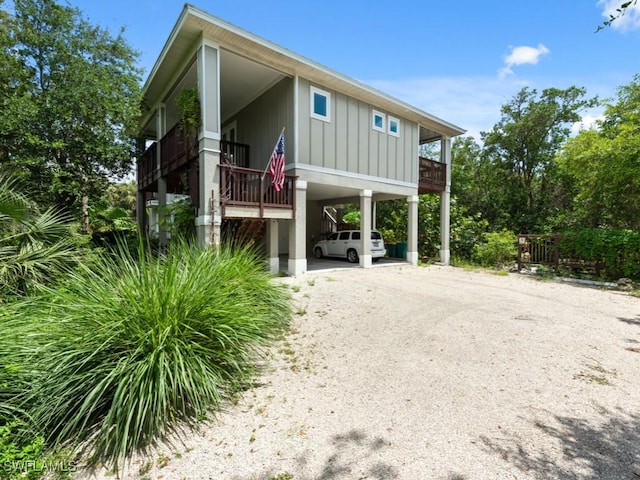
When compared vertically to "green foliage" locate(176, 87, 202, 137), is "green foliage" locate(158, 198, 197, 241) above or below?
below

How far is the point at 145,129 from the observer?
16.2 m

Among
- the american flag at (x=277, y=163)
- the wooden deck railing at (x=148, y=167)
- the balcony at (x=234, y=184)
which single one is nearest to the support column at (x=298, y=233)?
the balcony at (x=234, y=184)

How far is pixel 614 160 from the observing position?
11.4m

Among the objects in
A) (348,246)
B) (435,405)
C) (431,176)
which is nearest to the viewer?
(435,405)

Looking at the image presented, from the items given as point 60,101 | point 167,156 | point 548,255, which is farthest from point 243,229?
point 548,255

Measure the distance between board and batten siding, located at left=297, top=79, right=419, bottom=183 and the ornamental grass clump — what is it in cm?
768

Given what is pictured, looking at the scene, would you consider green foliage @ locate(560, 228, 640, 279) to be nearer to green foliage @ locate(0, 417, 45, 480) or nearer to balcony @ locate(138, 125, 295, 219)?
balcony @ locate(138, 125, 295, 219)

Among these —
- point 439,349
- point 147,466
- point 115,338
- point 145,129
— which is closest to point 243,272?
point 115,338

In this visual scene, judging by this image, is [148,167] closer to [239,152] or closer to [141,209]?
[141,209]

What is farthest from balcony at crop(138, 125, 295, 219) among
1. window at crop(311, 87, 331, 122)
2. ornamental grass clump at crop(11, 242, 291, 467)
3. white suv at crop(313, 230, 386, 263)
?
white suv at crop(313, 230, 386, 263)

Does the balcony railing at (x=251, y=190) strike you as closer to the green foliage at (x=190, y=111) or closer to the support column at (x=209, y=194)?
the support column at (x=209, y=194)

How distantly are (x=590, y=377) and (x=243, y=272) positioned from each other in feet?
Answer: 16.0

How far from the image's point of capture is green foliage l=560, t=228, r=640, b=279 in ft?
33.8

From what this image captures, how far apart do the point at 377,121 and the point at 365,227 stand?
4336mm
